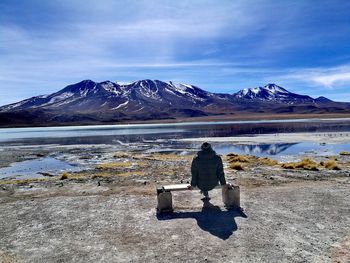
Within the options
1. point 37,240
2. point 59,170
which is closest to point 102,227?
point 37,240

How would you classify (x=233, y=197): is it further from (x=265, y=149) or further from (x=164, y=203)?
(x=265, y=149)

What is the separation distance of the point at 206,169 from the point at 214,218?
1.72 metres

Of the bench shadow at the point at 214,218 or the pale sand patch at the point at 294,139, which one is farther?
the pale sand patch at the point at 294,139

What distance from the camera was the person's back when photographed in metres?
12.0

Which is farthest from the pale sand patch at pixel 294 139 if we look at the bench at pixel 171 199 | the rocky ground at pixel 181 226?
the bench at pixel 171 199

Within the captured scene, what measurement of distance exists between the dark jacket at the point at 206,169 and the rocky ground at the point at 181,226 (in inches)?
36.6

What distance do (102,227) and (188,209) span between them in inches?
127

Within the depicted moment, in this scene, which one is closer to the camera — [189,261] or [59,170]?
[189,261]

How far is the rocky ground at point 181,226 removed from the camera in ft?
28.3

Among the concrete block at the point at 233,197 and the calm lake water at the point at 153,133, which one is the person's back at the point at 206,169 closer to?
the concrete block at the point at 233,197

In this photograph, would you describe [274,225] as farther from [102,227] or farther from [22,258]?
[22,258]

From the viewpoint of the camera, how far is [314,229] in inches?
398

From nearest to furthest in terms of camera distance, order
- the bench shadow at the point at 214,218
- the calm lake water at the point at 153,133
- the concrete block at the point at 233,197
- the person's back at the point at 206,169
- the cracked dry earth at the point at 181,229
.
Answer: the cracked dry earth at the point at 181,229, the bench shadow at the point at 214,218, the person's back at the point at 206,169, the concrete block at the point at 233,197, the calm lake water at the point at 153,133

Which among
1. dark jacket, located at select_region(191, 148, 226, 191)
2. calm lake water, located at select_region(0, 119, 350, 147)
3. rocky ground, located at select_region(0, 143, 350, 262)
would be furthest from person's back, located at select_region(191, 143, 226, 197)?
calm lake water, located at select_region(0, 119, 350, 147)
